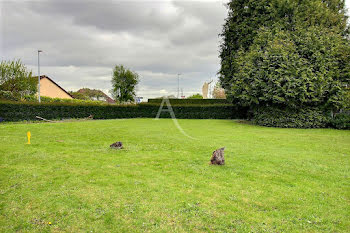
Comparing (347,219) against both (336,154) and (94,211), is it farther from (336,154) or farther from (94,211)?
(336,154)

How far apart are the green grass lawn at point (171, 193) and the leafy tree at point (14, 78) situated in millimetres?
26495

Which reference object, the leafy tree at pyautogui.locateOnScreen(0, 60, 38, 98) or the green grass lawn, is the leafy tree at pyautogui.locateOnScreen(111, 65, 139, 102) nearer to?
the leafy tree at pyautogui.locateOnScreen(0, 60, 38, 98)

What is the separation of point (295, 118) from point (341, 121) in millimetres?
3505

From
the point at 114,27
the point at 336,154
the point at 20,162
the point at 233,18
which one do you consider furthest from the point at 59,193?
the point at 233,18

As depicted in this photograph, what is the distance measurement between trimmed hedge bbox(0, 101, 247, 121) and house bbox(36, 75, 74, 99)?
78.0 feet

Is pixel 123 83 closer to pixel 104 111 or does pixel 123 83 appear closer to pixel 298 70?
pixel 104 111

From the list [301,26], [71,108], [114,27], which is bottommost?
[71,108]

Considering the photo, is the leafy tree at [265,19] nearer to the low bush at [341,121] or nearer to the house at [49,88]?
the low bush at [341,121]

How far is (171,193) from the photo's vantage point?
16.0 ft

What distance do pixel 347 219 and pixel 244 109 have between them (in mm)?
26648

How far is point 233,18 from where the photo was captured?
26.7 metres

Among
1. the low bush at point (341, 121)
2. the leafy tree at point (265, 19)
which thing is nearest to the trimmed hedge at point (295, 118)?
the low bush at point (341, 121)

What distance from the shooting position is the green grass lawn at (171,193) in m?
3.74

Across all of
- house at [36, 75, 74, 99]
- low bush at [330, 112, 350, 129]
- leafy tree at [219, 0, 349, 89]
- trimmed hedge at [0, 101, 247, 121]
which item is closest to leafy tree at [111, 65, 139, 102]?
house at [36, 75, 74, 99]
